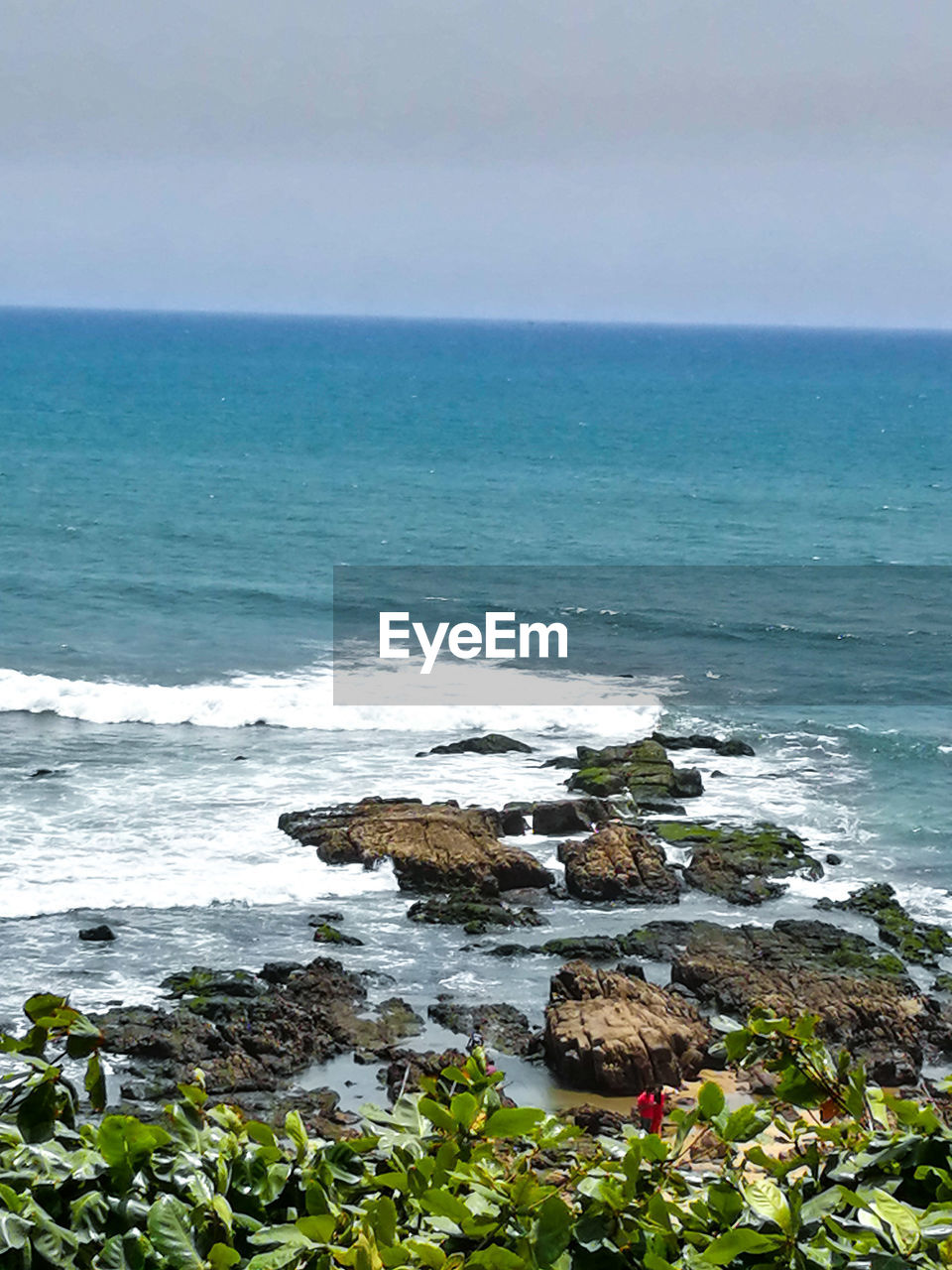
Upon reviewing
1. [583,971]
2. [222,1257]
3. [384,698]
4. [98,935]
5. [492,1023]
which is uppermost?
[222,1257]

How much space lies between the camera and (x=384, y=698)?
41938mm

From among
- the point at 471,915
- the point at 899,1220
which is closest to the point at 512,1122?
the point at 899,1220

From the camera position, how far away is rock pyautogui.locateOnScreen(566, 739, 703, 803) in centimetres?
3350

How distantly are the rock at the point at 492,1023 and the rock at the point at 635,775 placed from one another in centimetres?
1051

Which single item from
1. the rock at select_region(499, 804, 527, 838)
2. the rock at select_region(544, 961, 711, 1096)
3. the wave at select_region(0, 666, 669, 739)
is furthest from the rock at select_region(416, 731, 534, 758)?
the rock at select_region(544, 961, 711, 1096)

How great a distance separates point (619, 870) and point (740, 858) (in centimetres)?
265

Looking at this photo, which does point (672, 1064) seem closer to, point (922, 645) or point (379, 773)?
point (379, 773)

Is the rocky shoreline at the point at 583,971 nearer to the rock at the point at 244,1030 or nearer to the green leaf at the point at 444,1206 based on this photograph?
the rock at the point at 244,1030

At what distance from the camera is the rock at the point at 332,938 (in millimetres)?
25875

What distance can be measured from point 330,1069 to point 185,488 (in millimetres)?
64525

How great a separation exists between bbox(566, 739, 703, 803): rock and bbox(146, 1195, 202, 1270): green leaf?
1140 inches

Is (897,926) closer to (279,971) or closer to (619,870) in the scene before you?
(619,870)

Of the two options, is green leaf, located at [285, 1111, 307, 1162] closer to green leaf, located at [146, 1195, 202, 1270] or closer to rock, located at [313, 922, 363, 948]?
green leaf, located at [146, 1195, 202, 1270]

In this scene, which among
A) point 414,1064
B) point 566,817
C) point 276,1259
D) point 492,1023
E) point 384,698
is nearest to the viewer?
point 276,1259
